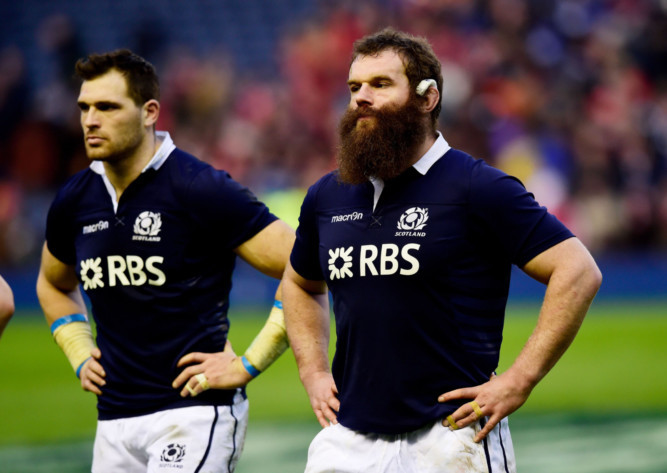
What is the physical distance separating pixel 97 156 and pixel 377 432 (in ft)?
6.58

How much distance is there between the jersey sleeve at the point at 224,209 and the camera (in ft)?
17.3

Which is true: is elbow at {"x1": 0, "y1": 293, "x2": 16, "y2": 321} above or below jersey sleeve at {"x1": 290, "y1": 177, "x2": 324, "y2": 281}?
below

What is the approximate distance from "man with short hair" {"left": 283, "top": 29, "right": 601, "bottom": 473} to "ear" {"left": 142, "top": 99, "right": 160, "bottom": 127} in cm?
130

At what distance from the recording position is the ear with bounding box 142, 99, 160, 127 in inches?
216

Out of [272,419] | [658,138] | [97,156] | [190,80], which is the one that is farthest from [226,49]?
[97,156]

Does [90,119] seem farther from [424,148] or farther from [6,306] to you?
[424,148]

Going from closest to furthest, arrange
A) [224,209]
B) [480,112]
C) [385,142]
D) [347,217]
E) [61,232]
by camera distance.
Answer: [385,142]
[347,217]
[224,209]
[61,232]
[480,112]

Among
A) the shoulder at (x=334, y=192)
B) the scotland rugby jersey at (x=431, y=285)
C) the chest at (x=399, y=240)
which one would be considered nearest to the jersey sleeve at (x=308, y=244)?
the shoulder at (x=334, y=192)

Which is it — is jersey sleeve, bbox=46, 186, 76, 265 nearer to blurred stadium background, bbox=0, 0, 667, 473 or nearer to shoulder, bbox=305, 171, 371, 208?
shoulder, bbox=305, 171, 371, 208

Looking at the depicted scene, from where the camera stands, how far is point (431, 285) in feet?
14.1

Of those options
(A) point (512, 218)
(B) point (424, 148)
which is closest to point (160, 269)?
(B) point (424, 148)

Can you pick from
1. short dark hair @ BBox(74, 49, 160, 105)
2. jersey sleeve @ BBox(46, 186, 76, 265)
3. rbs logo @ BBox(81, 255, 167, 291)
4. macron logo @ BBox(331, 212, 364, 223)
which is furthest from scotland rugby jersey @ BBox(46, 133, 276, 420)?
macron logo @ BBox(331, 212, 364, 223)

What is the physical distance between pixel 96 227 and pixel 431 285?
6.32 ft

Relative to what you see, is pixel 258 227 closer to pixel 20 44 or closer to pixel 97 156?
pixel 97 156
